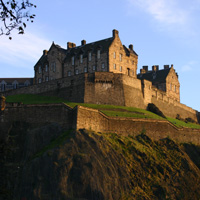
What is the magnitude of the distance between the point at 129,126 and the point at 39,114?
12917 millimetres

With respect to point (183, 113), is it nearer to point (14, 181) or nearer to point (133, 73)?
point (133, 73)

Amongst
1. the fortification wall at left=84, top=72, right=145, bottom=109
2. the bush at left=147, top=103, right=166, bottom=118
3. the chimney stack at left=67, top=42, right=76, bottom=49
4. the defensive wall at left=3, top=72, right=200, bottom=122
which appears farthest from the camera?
the chimney stack at left=67, top=42, right=76, bottom=49

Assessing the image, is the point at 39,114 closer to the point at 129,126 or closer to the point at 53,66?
the point at 129,126

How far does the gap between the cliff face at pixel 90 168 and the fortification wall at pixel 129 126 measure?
1.52 m

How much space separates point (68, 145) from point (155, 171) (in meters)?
12.0

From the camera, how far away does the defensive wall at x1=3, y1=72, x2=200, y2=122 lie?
5769 centimetres

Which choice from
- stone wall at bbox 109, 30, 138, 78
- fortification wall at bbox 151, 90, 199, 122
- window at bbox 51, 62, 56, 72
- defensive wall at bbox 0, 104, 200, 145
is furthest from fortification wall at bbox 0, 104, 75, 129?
window at bbox 51, 62, 56, 72

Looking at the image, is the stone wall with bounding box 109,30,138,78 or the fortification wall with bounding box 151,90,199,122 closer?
the stone wall with bounding box 109,30,138,78

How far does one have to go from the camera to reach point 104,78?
5850 cm

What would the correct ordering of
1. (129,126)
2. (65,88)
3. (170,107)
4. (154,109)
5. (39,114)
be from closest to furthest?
(39,114), (129,126), (65,88), (154,109), (170,107)

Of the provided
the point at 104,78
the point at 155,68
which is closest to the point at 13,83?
the point at 155,68

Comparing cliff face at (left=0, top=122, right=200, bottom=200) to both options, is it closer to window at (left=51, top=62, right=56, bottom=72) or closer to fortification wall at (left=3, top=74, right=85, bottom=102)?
fortification wall at (left=3, top=74, right=85, bottom=102)

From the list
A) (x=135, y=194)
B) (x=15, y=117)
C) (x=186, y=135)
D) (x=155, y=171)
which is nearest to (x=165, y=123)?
(x=186, y=135)

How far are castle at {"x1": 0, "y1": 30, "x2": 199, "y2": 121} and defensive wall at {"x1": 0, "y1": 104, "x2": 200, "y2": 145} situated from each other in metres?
8.89
